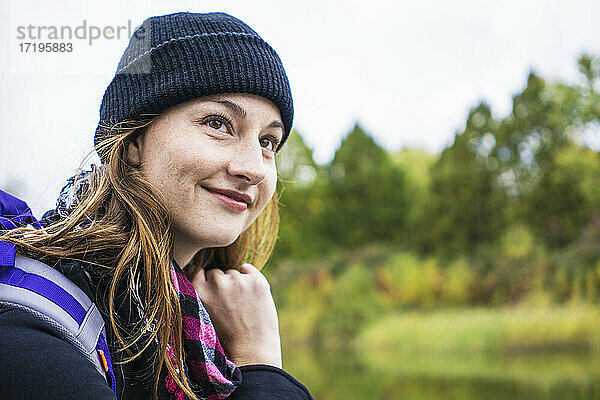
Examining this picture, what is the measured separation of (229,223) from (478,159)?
37.5 feet

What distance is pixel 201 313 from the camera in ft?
3.31

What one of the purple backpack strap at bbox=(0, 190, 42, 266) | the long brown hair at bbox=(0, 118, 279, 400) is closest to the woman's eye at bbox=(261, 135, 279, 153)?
the long brown hair at bbox=(0, 118, 279, 400)

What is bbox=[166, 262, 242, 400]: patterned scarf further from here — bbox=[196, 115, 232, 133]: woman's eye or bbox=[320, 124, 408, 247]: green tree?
bbox=[320, 124, 408, 247]: green tree

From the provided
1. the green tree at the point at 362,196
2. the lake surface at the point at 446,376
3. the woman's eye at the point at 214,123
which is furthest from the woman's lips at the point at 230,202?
the green tree at the point at 362,196

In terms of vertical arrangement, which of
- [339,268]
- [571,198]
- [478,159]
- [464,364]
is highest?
[478,159]

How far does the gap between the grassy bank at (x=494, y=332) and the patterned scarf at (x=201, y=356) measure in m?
8.46

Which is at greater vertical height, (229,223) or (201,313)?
(229,223)

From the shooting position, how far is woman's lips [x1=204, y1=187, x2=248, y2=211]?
1014mm

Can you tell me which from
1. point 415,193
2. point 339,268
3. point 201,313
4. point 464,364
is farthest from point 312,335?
point 201,313

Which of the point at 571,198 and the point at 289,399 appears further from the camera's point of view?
the point at 571,198

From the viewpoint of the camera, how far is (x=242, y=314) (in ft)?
3.61

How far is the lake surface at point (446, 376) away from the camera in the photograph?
619 cm

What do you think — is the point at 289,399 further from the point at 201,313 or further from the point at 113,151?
the point at 113,151

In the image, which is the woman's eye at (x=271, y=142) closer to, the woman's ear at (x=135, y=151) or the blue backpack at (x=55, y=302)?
the woman's ear at (x=135, y=151)
